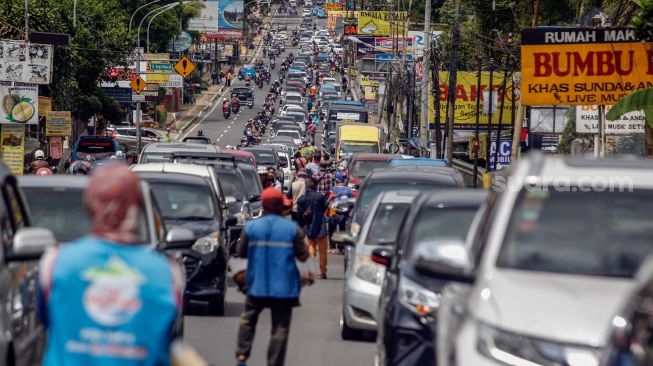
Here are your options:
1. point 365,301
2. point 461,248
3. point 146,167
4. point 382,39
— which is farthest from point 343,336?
point 382,39

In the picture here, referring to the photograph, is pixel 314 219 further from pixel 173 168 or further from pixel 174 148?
pixel 174 148

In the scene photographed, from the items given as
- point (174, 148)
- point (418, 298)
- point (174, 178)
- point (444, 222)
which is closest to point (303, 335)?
point (174, 178)

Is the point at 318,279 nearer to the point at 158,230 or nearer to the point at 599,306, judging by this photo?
the point at 158,230

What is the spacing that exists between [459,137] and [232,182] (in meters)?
44.3

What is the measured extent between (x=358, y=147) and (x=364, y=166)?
16524mm

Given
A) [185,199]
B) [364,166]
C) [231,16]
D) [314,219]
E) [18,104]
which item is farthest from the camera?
[231,16]

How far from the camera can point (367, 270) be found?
1425cm

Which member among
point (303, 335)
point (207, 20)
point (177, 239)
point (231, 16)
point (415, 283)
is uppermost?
point (231, 16)

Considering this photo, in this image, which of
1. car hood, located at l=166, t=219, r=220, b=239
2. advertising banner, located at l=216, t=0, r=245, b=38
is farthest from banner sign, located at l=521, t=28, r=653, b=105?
advertising banner, located at l=216, t=0, r=245, b=38

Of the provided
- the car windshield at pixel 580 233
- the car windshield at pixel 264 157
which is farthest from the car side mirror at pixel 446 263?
the car windshield at pixel 264 157

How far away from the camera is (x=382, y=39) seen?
274 feet

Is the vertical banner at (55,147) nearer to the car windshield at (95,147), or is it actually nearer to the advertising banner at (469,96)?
the car windshield at (95,147)

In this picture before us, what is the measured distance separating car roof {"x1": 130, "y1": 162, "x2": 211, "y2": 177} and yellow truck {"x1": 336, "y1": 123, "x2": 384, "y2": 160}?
2828 centimetres

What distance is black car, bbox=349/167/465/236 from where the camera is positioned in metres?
19.3
